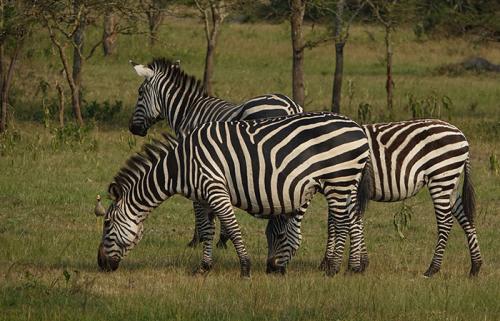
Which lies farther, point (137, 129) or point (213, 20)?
point (213, 20)

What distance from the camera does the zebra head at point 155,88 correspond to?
12609mm

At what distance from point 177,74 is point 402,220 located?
10.4 feet

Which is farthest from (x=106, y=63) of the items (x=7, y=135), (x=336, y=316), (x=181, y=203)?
(x=336, y=316)

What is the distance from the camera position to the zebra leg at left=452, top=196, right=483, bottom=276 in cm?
1068

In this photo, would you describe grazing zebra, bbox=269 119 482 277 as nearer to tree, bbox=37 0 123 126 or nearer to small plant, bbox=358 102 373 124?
tree, bbox=37 0 123 126

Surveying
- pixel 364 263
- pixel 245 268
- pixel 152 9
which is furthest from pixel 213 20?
pixel 245 268

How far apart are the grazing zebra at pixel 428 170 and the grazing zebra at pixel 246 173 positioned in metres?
0.65

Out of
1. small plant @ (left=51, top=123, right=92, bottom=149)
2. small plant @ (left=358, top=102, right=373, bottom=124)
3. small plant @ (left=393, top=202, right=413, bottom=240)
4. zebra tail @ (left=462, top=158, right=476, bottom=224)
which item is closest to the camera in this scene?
zebra tail @ (left=462, top=158, right=476, bottom=224)

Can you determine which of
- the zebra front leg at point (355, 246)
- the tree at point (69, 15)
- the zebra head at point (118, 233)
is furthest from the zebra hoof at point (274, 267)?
the tree at point (69, 15)

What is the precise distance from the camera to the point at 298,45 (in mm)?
22562

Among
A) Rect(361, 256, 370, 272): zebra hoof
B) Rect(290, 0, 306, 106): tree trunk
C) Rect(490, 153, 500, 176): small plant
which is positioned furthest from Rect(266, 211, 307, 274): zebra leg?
Rect(290, 0, 306, 106): tree trunk

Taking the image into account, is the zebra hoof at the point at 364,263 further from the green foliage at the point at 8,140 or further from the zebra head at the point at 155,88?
the green foliage at the point at 8,140

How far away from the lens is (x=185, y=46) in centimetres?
3888

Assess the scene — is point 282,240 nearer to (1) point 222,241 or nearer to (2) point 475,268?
(1) point 222,241
